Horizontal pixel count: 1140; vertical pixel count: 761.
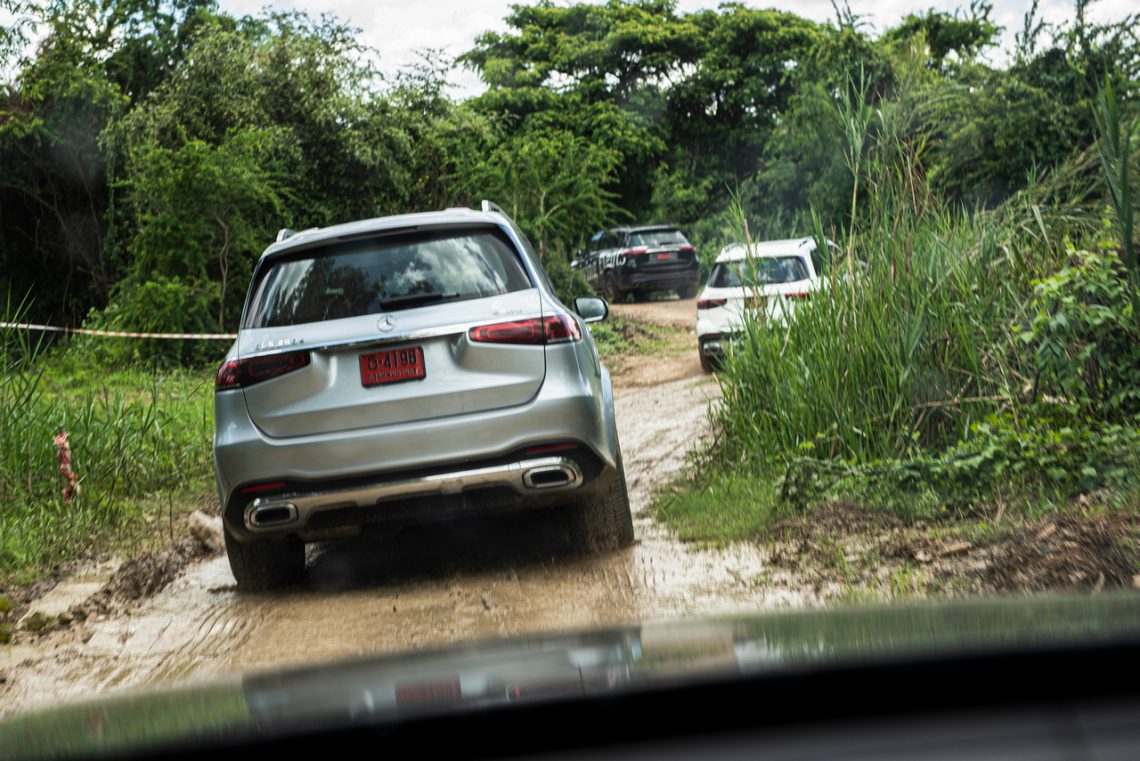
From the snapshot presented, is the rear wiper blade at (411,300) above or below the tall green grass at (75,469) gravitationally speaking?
above

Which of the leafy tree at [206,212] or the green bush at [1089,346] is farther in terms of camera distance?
the leafy tree at [206,212]

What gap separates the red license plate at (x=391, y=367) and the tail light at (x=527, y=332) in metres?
0.27

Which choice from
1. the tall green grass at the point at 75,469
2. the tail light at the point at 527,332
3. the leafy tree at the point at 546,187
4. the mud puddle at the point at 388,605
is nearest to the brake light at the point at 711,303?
the tall green grass at the point at 75,469

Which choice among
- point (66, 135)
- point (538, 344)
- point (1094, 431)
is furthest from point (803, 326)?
point (66, 135)

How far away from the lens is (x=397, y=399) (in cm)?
523

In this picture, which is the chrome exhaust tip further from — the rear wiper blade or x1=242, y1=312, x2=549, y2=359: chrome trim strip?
the rear wiper blade

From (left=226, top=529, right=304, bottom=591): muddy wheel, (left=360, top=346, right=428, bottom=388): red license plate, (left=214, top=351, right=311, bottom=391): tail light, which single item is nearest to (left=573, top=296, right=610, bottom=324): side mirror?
(left=360, top=346, right=428, bottom=388): red license plate

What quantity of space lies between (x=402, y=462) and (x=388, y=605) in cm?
65

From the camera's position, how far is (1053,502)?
17.9 feet

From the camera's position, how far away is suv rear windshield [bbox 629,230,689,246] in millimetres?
25453

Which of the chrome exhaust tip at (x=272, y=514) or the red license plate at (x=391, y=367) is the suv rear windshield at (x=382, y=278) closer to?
the red license plate at (x=391, y=367)

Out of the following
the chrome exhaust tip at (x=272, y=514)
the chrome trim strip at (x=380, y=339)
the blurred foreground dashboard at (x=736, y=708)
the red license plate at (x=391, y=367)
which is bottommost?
the chrome exhaust tip at (x=272, y=514)

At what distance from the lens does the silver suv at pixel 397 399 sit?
206 inches

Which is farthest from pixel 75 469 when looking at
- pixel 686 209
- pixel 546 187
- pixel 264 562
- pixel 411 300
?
pixel 686 209
